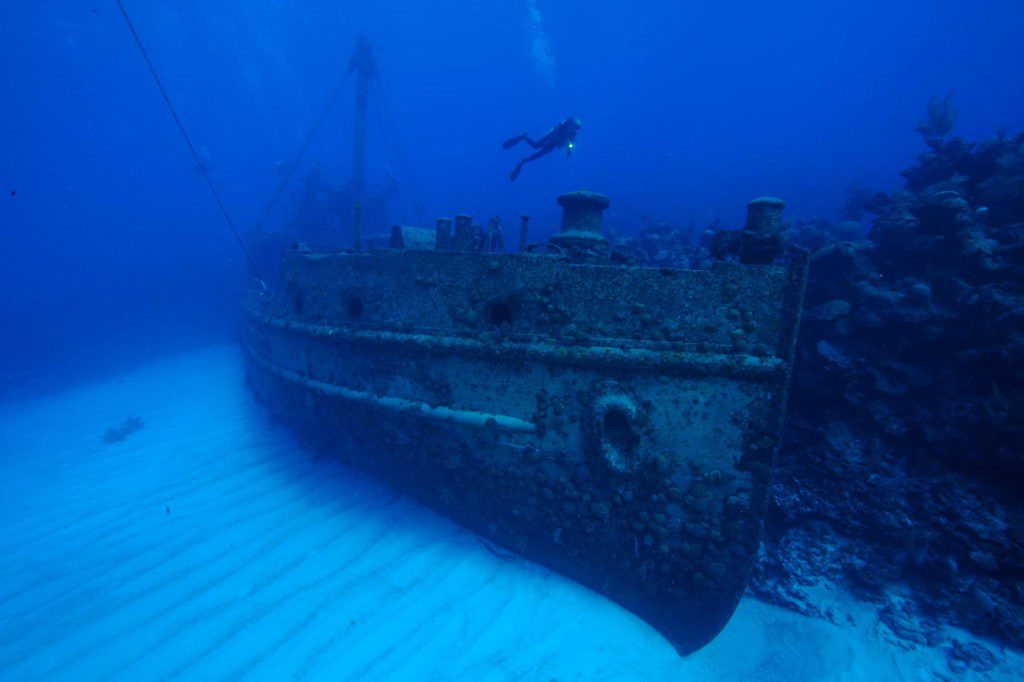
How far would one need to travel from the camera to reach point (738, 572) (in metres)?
3.26

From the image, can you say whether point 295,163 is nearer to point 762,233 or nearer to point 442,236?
point 442,236

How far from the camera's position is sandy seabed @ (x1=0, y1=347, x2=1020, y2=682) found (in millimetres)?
3412

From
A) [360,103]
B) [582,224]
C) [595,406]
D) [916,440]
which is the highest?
[360,103]

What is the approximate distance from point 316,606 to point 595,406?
293 centimetres

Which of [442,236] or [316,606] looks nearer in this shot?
[316,606]

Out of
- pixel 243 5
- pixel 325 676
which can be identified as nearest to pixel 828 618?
pixel 325 676

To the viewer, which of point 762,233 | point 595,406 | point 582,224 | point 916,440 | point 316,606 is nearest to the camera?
point 762,233

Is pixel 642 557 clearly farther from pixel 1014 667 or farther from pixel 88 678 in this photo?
pixel 88 678

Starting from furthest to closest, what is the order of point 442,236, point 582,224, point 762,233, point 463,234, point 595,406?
point 442,236
point 582,224
point 463,234
point 595,406
point 762,233

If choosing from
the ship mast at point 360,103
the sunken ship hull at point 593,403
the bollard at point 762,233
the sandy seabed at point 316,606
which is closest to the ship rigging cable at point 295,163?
the ship mast at point 360,103

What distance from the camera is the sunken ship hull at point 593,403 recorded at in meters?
3.22

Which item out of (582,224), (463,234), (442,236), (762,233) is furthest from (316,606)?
(762,233)

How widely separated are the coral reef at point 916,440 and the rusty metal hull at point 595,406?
142cm

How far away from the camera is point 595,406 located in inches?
138
